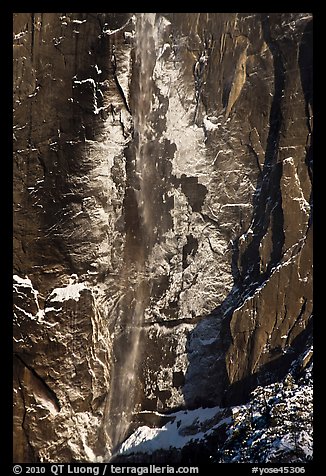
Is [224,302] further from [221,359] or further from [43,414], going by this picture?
[43,414]

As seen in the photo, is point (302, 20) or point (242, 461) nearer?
point (242, 461)

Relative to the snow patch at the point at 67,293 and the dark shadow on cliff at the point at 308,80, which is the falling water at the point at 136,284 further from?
the dark shadow on cliff at the point at 308,80

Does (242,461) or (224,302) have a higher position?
(224,302)

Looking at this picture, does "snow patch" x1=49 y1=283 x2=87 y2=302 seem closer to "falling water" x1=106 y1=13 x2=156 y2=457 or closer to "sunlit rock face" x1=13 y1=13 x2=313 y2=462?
"sunlit rock face" x1=13 y1=13 x2=313 y2=462

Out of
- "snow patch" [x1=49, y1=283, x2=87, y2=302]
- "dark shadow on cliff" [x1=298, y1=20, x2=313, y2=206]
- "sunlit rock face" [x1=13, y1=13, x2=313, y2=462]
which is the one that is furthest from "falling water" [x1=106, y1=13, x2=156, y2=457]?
"dark shadow on cliff" [x1=298, y1=20, x2=313, y2=206]

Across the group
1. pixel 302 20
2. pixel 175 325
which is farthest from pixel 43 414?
pixel 302 20

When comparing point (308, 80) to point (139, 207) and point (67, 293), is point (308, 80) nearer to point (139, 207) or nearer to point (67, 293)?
point (139, 207)
